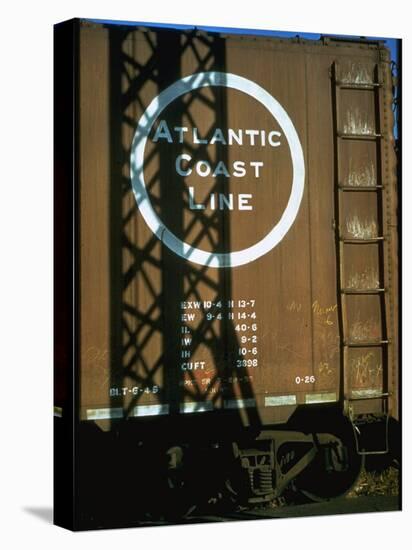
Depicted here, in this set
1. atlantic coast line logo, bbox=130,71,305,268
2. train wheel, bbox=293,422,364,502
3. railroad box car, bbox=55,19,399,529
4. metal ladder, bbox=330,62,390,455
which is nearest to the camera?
railroad box car, bbox=55,19,399,529

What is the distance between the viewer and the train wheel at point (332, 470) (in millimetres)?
15711

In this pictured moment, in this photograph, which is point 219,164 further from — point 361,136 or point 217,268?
point 361,136

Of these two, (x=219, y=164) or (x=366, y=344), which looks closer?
(x=219, y=164)

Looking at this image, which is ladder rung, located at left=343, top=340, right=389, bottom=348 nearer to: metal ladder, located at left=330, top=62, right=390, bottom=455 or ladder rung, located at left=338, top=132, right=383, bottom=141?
metal ladder, located at left=330, top=62, right=390, bottom=455

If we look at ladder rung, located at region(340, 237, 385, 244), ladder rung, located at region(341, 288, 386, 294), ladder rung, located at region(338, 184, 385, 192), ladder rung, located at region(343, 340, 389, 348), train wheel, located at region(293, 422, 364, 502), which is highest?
ladder rung, located at region(338, 184, 385, 192)

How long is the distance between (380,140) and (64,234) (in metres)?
3.64


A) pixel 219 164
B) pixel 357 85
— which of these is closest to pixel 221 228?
pixel 219 164

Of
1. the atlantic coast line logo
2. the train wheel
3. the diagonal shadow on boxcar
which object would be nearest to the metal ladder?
the train wheel

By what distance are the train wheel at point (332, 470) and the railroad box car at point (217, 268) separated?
0.08 ft

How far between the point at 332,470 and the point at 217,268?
8.20 feet

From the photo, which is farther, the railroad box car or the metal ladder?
the metal ladder

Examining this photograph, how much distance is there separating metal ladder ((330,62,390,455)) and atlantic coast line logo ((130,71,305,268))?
1.62ft

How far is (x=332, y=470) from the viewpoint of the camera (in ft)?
51.9

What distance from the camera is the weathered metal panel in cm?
1480
